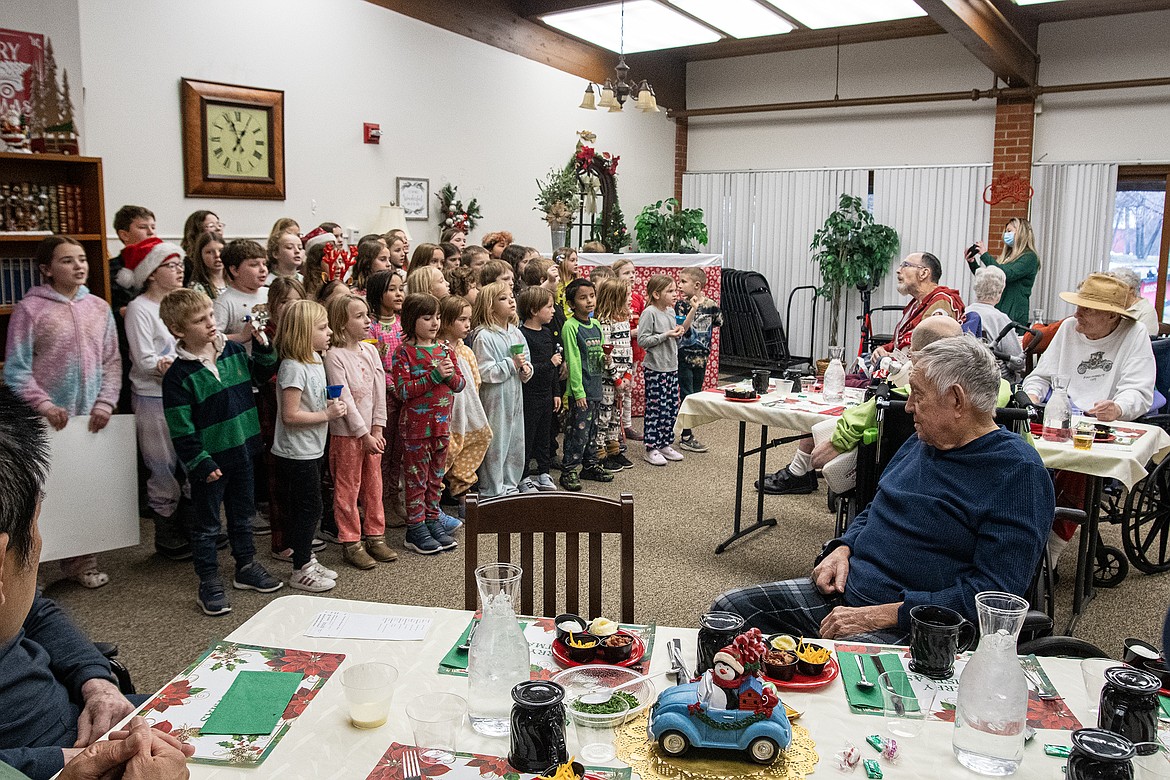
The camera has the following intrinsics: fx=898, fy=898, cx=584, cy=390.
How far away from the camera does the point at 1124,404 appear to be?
4.03 meters

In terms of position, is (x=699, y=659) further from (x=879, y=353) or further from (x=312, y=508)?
(x=879, y=353)

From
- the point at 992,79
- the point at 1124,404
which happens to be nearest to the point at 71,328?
the point at 1124,404

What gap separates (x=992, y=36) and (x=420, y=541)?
633 centimetres

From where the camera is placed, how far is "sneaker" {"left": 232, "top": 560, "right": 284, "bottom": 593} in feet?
12.6

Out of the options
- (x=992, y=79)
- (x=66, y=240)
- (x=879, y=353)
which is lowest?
(x=879, y=353)

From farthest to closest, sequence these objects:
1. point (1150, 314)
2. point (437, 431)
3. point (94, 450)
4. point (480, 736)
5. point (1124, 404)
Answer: point (1150, 314) < point (437, 431) < point (1124, 404) < point (94, 450) < point (480, 736)

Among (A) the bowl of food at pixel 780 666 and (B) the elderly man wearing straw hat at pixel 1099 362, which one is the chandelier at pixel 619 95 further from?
(A) the bowl of food at pixel 780 666

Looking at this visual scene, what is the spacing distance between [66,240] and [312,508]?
5.15 feet

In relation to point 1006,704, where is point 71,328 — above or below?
above

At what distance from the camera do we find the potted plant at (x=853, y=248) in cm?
955

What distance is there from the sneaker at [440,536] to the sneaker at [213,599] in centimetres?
106

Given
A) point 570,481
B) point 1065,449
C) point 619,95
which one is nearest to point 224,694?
point 1065,449

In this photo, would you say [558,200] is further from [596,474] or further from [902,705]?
[902,705]

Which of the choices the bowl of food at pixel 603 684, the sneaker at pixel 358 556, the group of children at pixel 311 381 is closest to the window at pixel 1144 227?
the group of children at pixel 311 381
